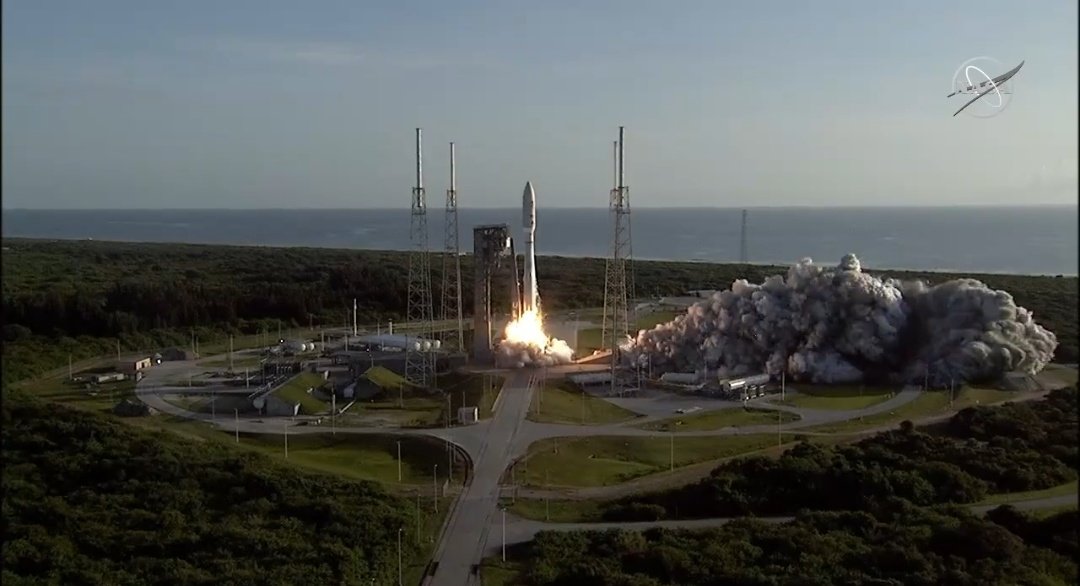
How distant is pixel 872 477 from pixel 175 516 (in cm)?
1730

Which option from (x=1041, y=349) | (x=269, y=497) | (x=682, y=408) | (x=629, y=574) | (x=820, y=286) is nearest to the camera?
(x=629, y=574)

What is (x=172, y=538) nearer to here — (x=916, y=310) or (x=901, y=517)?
(x=901, y=517)

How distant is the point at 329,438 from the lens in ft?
99.0

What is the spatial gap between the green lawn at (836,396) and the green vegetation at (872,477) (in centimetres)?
856

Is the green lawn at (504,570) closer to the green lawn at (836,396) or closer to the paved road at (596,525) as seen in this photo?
the paved road at (596,525)

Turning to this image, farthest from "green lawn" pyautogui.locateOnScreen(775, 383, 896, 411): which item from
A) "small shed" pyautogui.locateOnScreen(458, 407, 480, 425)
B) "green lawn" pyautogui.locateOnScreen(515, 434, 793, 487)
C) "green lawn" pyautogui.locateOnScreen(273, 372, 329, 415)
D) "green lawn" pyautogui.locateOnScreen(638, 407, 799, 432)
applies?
"green lawn" pyautogui.locateOnScreen(273, 372, 329, 415)

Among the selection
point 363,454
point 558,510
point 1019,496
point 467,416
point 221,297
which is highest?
point 221,297

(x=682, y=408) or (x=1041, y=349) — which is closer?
(x=682, y=408)

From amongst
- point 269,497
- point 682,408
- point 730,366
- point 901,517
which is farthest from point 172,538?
point 730,366

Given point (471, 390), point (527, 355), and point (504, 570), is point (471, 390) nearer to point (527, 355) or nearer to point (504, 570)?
point (527, 355)

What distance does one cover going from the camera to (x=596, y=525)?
70.8ft

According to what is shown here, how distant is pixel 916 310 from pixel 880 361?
4.18 metres

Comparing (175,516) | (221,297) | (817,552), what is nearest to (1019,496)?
(817,552)

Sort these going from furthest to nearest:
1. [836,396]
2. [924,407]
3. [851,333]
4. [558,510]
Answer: [851,333] < [836,396] < [924,407] < [558,510]
